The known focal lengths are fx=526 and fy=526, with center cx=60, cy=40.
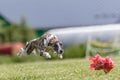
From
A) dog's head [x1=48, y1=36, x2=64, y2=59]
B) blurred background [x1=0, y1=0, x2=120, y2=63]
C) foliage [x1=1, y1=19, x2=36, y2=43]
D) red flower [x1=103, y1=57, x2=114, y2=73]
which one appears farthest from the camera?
foliage [x1=1, y1=19, x2=36, y2=43]

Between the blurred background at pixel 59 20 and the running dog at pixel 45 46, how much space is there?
1078 inches

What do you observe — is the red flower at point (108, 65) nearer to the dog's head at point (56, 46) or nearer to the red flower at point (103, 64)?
the red flower at point (103, 64)

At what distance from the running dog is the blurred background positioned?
89.8ft

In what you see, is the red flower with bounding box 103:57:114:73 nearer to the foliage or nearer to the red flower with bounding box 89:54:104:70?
the red flower with bounding box 89:54:104:70

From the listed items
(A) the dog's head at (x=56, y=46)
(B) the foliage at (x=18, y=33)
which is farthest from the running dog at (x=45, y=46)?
(B) the foliage at (x=18, y=33)

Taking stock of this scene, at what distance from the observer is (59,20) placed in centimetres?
5012

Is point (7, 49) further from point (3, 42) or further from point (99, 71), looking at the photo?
point (99, 71)

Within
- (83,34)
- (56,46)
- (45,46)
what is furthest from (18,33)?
(56,46)

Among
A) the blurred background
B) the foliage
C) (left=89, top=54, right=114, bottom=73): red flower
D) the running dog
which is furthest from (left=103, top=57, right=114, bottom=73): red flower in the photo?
the foliage

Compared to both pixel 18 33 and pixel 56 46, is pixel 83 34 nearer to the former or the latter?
pixel 18 33

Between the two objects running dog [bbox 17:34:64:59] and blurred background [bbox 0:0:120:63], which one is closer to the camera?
running dog [bbox 17:34:64:59]

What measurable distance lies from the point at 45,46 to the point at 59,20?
42085 millimetres

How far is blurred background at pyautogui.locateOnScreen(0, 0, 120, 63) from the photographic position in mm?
39150

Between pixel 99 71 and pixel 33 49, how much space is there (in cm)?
110
